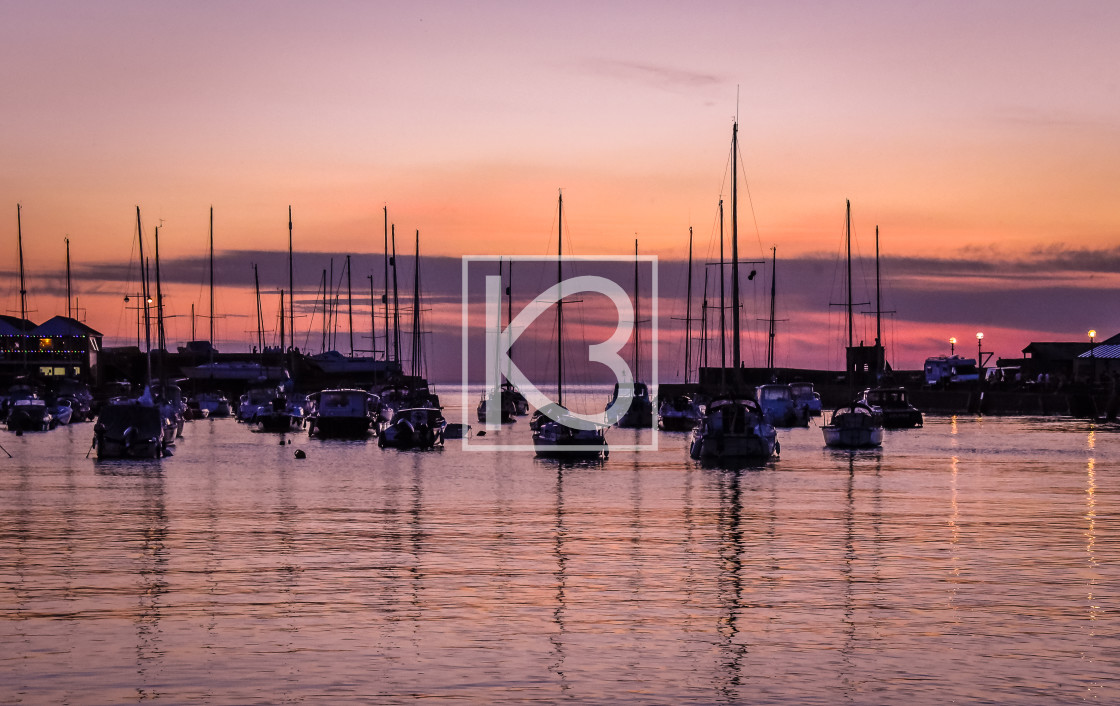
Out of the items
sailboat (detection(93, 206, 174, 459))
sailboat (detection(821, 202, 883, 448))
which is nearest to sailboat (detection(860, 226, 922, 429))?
sailboat (detection(821, 202, 883, 448))

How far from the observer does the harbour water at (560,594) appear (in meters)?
17.3

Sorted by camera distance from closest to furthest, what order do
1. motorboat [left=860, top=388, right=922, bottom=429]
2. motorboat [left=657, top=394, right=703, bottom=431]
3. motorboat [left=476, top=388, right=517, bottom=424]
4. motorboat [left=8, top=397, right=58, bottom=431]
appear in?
motorboat [left=657, top=394, right=703, bottom=431] → motorboat [left=8, top=397, right=58, bottom=431] → motorboat [left=860, top=388, right=922, bottom=429] → motorboat [left=476, top=388, right=517, bottom=424]

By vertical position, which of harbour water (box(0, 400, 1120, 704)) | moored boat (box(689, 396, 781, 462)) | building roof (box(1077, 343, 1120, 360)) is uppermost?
building roof (box(1077, 343, 1120, 360))

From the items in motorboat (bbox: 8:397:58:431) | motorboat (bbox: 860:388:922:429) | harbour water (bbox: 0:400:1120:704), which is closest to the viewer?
harbour water (bbox: 0:400:1120:704)

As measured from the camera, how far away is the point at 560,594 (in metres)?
24.4

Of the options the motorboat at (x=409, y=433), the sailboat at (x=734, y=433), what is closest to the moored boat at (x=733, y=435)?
the sailboat at (x=734, y=433)

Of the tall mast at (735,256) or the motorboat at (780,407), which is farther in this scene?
the motorboat at (780,407)

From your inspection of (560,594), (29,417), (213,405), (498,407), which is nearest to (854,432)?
(498,407)

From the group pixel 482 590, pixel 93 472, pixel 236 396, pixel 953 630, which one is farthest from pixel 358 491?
pixel 236 396

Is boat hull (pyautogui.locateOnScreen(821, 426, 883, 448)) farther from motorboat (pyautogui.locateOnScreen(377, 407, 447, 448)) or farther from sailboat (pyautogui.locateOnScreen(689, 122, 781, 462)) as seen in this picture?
motorboat (pyautogui.locateOnScreen(377, 407, 447, 448))

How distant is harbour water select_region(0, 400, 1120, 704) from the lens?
1731 centimetres

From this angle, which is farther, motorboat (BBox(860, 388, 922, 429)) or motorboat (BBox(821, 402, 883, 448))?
motorboat (BBox(860, 388, 922, 429))

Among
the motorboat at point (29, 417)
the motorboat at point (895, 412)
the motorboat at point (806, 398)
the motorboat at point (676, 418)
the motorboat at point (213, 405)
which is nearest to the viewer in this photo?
the motorboat at point (676, 418)

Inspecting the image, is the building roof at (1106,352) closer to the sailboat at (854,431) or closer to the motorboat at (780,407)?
the motorboat at (780,407)
